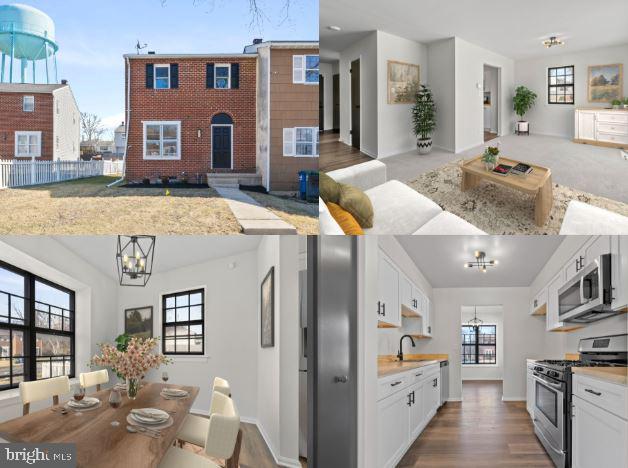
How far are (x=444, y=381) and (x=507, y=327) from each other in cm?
250

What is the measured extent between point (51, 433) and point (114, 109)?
1.59 metres

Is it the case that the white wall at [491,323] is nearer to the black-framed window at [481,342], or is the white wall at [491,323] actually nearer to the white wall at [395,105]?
the black-framed window at [481,342]

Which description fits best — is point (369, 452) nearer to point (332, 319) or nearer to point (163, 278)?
point (332, 319)

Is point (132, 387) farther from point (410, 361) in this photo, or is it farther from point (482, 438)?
point (410, 361)

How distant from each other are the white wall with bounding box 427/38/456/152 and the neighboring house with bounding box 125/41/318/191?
0.75m

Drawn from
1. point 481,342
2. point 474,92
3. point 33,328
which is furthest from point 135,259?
point 481,342

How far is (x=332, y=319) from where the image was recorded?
2477 millimetres

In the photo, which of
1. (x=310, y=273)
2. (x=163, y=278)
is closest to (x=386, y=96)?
(x=310, y=273)

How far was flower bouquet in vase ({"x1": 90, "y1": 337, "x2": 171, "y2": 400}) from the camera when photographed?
2230 millimetres

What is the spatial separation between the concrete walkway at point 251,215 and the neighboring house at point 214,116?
0.40ft

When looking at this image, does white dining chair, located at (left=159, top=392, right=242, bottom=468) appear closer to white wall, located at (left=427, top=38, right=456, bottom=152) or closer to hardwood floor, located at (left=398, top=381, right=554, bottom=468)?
white wall, located at (left=427, top=38, right=456, bottom=152)

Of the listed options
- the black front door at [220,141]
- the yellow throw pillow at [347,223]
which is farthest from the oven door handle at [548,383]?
the black front door at [220,141]

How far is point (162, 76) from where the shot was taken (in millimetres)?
2744

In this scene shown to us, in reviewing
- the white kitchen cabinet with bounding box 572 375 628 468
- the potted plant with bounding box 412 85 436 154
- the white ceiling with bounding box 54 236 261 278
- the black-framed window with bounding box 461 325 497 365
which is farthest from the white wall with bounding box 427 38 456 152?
the black-framed window with bounding box 461 325 497 365
